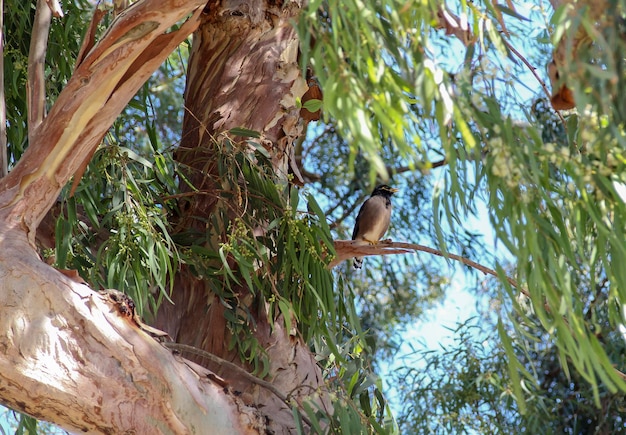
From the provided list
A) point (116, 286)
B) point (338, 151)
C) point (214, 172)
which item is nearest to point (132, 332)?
point (116, 286)

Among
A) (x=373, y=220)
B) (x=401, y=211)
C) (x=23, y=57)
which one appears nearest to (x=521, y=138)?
(x=23, y=57)

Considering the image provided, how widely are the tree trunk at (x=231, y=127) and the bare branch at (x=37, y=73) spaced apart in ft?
1.53

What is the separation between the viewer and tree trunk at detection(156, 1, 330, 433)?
2.55 m

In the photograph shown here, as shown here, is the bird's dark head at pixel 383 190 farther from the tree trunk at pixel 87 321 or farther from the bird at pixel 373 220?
the tree trunk at pixel 87 321

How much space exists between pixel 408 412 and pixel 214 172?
5.37ft

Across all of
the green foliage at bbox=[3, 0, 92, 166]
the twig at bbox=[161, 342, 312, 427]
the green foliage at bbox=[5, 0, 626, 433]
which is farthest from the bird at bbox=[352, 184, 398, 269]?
the twig at bbox=[161, 342, 312, 427]

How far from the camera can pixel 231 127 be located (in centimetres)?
280

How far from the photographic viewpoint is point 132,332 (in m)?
1.99

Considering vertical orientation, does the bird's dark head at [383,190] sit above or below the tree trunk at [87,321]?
above

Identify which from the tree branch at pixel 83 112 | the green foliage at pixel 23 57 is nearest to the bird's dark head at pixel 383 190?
the green foliage at pixel 23 57

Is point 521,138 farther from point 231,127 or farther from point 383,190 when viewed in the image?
point 383,190

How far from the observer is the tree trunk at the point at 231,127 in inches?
100

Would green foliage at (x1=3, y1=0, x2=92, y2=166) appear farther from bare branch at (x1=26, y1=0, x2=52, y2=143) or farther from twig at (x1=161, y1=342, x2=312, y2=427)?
twig at (x1=161, y1=342, x2=312, y2=427)

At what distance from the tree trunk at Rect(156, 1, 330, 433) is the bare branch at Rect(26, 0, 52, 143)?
0.47 metres
